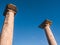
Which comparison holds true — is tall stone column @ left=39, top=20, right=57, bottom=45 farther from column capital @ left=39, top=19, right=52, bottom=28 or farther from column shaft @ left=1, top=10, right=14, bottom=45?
column shaft @ left=1, top=10, right=14, bottom=45

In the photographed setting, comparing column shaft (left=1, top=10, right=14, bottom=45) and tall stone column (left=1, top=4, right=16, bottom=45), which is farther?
tall stone column (left=1, top=4, right=16, bottom=45)

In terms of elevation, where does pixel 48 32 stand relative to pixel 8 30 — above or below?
above

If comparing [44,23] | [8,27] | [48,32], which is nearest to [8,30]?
[8,27]

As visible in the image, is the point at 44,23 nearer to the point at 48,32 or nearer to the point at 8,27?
the point at 48,32

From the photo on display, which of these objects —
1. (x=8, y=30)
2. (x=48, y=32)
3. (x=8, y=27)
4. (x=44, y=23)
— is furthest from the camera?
(x=44, y=23)

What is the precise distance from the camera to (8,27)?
445 inches

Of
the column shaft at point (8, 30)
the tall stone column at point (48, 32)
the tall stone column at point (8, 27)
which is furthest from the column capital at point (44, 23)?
the column shaft at point (8, 30)

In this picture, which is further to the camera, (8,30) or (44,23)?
(44,23)

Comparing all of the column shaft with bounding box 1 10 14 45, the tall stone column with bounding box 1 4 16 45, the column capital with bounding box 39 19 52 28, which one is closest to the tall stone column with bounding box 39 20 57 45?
the column capital with bounding box 39 19 52 28

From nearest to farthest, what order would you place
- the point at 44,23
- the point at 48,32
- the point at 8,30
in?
the point at 8,30 < the point at 48,32 < the point at 44,23

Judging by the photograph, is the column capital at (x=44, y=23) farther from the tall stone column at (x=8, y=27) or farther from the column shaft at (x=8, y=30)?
the column shaft at (x=8, y=30)

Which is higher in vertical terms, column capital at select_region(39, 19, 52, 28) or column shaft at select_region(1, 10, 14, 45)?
column capital at select_region(39, 19, 52, 28)

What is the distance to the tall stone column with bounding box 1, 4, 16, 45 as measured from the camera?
9.90 meters

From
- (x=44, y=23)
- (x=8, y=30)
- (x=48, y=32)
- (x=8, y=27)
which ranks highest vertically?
(x=44, y=23)
